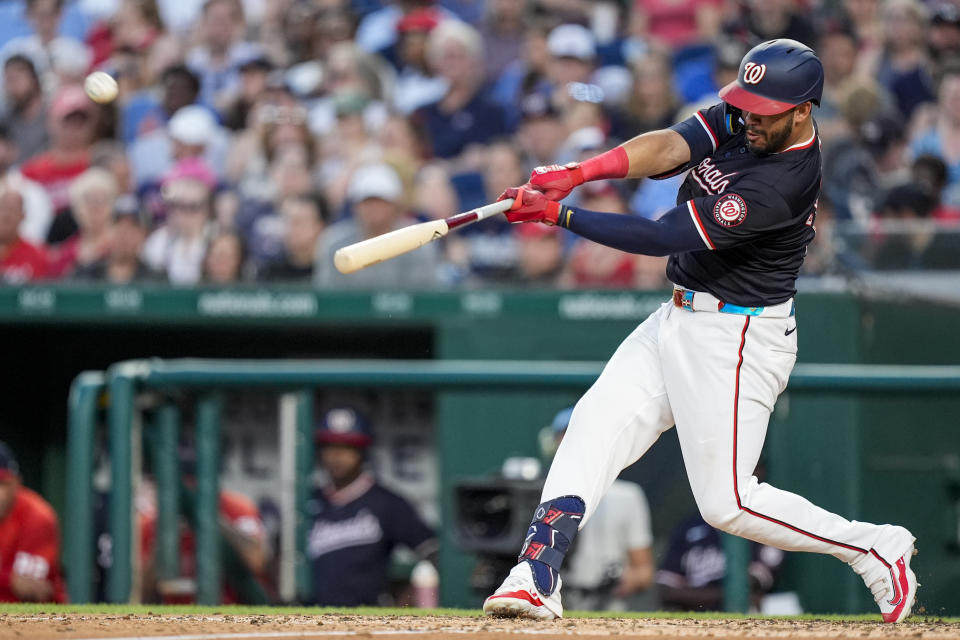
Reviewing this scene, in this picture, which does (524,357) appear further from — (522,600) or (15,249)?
(15,249)

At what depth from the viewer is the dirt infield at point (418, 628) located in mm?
3543

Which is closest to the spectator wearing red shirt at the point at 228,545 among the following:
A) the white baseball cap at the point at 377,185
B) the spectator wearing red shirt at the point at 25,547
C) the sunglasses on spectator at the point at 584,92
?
the spectator wearing red shirt at the point at 25,547

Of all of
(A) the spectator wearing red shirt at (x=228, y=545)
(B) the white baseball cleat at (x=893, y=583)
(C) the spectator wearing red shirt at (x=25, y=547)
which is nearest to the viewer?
(B) the white baseball cleat at (x=893, y=583)

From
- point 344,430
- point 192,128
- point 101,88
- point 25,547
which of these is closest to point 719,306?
point 344,430

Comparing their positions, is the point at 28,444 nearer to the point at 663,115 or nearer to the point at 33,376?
→ the point at 33,376

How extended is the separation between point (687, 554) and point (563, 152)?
2951mm

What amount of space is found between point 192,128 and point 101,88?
81 cm

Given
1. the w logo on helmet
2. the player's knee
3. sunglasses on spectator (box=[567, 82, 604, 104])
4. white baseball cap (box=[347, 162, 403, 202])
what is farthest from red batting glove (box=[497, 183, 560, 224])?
sunglasses on spectator (box=[567, 82, 604, 104])

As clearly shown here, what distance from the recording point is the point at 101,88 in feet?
30.0

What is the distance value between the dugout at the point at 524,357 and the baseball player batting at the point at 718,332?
3.90 ft

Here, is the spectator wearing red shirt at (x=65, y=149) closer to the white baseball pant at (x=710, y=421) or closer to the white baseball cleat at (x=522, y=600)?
the white baseball pant at (x=710, y=421)

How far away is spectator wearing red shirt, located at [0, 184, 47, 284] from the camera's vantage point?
7871 millimetres

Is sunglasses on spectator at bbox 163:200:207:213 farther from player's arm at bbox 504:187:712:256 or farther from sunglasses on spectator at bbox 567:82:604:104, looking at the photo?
player's arm at bbox 504:187:712:256

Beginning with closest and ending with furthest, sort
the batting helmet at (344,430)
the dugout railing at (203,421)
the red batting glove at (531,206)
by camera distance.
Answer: the red batting glove at (531,206), the dugout railing at (203,421), the batting helmet at (344,430)
